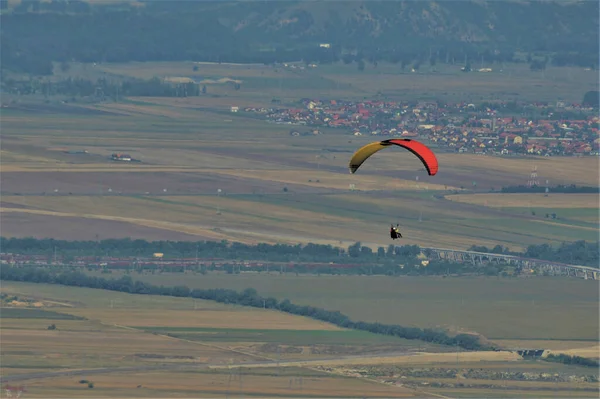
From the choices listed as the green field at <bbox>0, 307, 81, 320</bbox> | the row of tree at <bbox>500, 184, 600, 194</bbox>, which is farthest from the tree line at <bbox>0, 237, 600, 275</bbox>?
the row of tree at <bbox>500, 184, 600, 194</bbox>

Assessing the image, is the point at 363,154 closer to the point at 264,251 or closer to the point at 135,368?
the point at 135,368

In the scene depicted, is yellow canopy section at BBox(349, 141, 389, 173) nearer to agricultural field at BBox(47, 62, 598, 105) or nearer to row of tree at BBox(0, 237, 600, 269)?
row of tree at BBox(0, 237, 600, 269)

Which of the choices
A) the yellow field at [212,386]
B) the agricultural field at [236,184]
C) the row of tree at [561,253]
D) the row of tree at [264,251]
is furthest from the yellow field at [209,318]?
the row of tree at [561,253]

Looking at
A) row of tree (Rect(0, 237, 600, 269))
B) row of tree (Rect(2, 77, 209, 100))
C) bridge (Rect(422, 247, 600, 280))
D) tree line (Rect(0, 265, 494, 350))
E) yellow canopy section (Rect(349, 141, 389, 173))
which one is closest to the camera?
yellow canopy section (Rect(349, 141, 389, 173))

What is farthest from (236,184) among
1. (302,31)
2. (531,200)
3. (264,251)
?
(302,31)

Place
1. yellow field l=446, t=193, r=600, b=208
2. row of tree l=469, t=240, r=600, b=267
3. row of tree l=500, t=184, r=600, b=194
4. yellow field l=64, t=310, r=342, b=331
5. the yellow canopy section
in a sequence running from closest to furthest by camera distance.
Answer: the yellow canopy section
yellow field l=64, t=310, r=342, b=331
row of tree l=469, t=240, r=600, b=267
yellow field l=446, t=193, r=600, b=208
row of tree l=500, t=184, r=600, b=194
